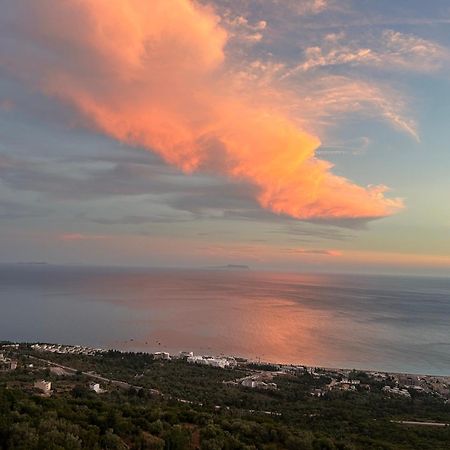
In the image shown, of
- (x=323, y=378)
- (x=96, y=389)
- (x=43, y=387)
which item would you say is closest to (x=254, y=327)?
(x=323, y=378)

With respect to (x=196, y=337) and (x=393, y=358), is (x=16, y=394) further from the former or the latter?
(x=196, y=337)

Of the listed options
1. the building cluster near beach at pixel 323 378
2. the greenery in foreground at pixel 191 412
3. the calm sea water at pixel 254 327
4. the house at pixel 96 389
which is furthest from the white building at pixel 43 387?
the calm sea water at pixel 254 327

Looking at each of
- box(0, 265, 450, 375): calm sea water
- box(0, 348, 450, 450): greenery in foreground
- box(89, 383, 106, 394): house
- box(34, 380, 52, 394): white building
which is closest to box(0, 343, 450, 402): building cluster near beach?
box(0, 348, 450, 450): greenery in foreground

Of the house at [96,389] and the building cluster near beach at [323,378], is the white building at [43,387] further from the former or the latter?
the building cluster near beach at [323,378]

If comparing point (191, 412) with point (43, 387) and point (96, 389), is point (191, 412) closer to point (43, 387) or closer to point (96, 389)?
point (43, 387)

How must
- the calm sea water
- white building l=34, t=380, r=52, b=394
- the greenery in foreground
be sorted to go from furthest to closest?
the calm sea water → white building l=34, t=380, r=52, b=394 → the greenery in foreground

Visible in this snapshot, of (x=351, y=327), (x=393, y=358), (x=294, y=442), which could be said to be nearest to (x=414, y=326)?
(x=351, y=327)

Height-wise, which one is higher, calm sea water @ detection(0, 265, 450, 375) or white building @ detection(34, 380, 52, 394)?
white building @ detection(34, 380, 52, 394)

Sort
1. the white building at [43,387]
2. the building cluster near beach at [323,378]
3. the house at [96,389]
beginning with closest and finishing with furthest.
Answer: the white building at [43,387] < the house at [96,389] < the building cluster near beach at [323,378]

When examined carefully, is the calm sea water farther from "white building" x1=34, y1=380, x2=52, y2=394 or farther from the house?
"white building" x1=34, y1=380, x2=52, y2=394
